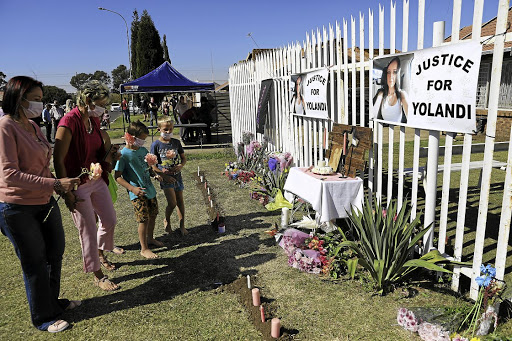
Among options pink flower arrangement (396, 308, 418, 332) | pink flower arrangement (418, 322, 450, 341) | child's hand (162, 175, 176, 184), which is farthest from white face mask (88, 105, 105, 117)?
pink flower arrangement (418, 322, 450, 341)

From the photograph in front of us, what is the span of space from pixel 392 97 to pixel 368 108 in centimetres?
A: 168

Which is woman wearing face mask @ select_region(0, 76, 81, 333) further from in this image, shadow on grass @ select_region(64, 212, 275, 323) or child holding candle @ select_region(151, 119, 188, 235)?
child holding candle @ select_region(151, 119, 188, 235)

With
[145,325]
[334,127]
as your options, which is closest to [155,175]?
[145,325]

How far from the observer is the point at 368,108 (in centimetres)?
524

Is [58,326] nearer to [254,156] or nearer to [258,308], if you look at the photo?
[258,308]

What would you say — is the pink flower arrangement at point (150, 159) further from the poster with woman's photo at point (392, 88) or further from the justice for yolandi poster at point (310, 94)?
the poster with woman's photo at point (392, 88)

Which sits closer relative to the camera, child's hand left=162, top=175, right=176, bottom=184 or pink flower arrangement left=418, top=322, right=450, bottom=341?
pink flower arrangement left=418, top=322, right=450, bottom=341

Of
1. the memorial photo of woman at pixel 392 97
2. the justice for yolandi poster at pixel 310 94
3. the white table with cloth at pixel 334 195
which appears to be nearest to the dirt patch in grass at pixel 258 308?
the white table with cloth at pixel 334 195

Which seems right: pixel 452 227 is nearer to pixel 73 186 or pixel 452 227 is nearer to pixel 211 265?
pixel 211 265

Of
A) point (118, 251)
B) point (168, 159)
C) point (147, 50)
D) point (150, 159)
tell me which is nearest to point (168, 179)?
point (168, 159)

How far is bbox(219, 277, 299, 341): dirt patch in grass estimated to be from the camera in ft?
9.18

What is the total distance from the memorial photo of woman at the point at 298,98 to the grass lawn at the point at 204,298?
2.20 m

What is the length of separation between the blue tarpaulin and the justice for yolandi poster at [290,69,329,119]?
275 inches

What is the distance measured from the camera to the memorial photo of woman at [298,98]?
5734 millimetres
